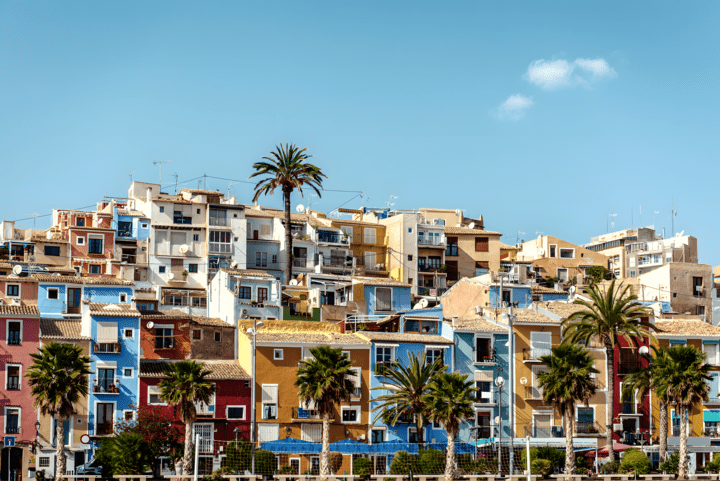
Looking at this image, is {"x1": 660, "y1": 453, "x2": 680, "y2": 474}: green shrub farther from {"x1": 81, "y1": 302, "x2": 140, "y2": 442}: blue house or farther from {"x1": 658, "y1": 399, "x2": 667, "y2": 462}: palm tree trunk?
{"x1": 81, "y1": 302, "x2": 140, "y2": 442}: blue house

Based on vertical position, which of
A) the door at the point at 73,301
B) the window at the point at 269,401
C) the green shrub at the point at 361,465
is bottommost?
the green shrub at the point at 361,465

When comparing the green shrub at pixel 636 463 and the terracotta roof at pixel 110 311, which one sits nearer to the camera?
the green shrub at pixel 636 463

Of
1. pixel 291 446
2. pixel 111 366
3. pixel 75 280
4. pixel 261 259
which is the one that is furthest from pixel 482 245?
pixel 111 366

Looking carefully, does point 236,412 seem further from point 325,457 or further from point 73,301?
point 73,301

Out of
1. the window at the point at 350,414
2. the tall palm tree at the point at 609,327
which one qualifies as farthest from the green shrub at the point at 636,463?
the window at the point at 350,414

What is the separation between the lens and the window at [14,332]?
7544 cm

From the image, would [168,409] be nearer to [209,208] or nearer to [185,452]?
[185,452]

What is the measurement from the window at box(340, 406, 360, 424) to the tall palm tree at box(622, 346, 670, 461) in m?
22.8

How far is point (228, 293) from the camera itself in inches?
3669

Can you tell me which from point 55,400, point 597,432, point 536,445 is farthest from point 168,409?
point 597,432

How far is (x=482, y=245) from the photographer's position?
131375mm

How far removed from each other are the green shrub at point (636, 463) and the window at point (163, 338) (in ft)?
119

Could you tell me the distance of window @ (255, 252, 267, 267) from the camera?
11688cm

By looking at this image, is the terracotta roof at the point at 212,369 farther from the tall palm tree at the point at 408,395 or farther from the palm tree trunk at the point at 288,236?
the palm tree trunk at the point at 288,236
